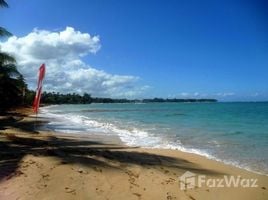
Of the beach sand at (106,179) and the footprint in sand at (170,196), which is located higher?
the beach sand at (106,179)

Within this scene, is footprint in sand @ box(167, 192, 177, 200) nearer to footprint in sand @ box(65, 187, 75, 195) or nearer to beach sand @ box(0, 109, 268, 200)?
beach sand @ box(0, 109, 268, 200)

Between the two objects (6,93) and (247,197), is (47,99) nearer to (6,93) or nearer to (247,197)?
(6,93)

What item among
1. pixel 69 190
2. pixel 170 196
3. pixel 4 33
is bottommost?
pixel 170 196

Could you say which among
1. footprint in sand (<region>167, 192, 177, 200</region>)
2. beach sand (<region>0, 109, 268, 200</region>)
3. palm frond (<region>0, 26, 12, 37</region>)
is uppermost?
palm frond (<region>0, 26, 12, 37</region>)

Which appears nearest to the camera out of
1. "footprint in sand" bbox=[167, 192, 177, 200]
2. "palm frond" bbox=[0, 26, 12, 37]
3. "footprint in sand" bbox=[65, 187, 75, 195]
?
"footprint in sand" bbox=[65, 187, 75, 195]

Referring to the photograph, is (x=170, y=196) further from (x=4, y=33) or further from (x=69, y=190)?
(x=4, y=33)

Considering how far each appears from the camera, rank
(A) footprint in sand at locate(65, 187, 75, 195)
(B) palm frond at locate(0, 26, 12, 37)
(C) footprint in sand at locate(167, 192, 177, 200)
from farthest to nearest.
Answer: (B) palm frond at locate(0, 26, 12, 37), (C) footprint in sand at locate(167, 192, 177, 200), (A) footprint in sand at locate(65, 187, 75, 195)

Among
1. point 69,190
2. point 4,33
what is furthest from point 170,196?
point 4,33

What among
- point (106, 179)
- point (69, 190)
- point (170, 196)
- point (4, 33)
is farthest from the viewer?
point (4, 33)

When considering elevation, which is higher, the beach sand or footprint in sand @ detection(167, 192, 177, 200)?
the beach sand

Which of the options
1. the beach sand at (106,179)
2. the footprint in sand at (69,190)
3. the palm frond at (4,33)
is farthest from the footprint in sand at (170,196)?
the palm frond at (4,33)

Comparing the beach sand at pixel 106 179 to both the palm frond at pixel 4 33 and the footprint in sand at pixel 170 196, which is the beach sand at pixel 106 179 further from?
the palm frond at pixel 4 33

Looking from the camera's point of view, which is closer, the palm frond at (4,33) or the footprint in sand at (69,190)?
the footprint in sand at (69,190)

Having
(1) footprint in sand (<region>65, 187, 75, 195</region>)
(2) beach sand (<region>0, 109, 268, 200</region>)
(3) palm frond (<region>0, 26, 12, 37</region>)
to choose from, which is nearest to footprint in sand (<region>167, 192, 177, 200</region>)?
(2) beach sand (<region>0, 109, 268, 200</region>)
